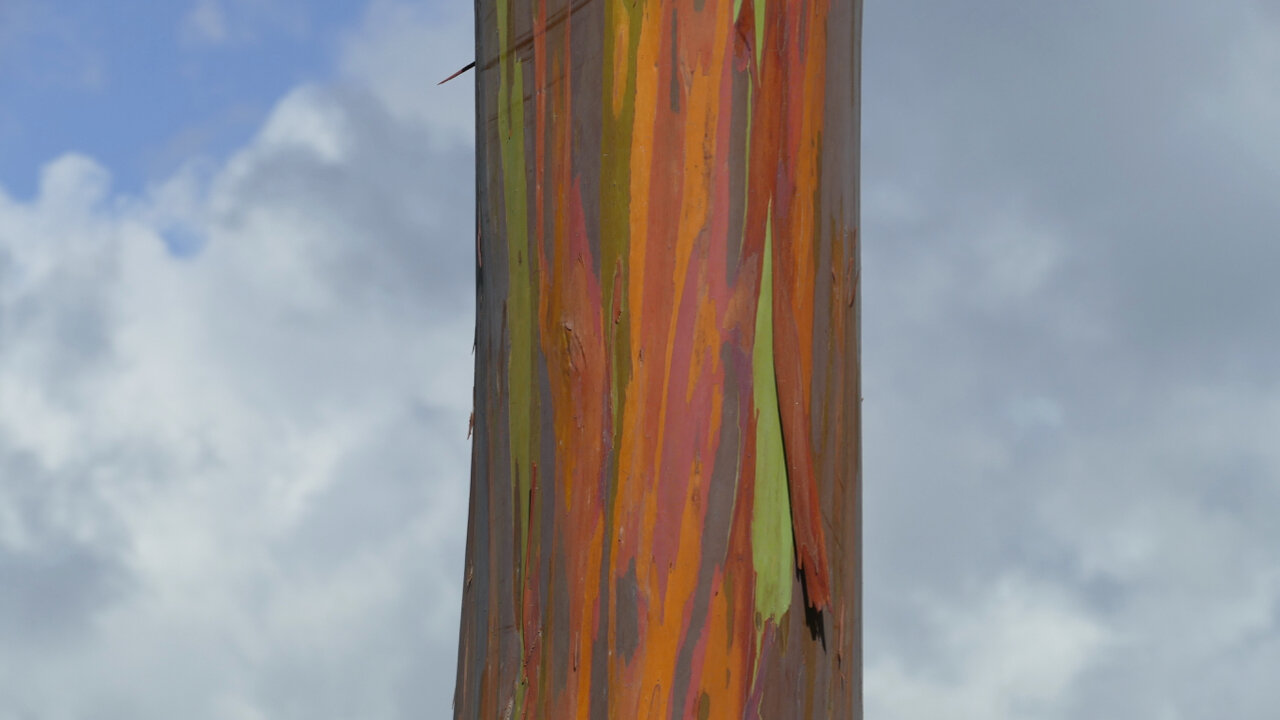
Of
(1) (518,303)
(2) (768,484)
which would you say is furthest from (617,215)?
(2) (768,484)

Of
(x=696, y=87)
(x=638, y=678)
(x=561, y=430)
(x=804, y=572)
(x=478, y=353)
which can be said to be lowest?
(x=638, y=678)

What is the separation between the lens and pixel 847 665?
5.57 feet

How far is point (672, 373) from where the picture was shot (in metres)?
1.56

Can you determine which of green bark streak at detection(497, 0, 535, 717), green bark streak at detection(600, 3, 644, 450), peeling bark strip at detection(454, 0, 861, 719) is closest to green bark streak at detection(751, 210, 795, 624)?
peeling bark strip at detection(454, 0, 861, 719)

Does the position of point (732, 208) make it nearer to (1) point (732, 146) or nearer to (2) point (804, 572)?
(1) point (732, 146)

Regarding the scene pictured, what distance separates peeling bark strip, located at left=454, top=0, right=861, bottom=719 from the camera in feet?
5.08

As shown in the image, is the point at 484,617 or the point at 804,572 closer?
the point at 804,572

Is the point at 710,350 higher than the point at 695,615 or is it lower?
higher

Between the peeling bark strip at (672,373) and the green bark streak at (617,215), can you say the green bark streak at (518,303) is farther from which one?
the green bark streak at (617,215)

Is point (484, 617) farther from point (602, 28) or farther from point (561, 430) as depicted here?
point (602, 28)

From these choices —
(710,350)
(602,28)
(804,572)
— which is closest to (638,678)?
(804,572)

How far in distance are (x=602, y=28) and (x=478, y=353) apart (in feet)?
1.46

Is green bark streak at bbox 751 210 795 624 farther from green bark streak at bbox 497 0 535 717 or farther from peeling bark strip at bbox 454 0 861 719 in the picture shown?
green bark streak at bbox 497 0 535 717

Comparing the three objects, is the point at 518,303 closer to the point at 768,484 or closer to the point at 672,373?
the point at 672,373
